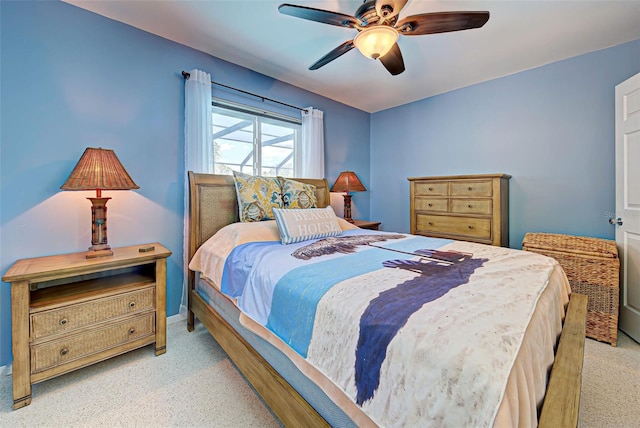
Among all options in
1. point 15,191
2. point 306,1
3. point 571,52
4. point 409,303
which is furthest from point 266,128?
point 571,52

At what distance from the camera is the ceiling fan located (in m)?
1.49

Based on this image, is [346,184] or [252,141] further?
[346,184]

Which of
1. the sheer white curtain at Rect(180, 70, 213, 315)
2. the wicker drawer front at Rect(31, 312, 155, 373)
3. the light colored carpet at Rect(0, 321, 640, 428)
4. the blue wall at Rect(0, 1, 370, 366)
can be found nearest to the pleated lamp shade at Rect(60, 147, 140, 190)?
the blue wall at Rect(0, 1, 370, 366)

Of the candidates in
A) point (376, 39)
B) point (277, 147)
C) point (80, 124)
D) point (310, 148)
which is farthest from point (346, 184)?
point (80, 124)

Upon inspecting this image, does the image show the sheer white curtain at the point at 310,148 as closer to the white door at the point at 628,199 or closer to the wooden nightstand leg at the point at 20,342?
the wooden nightstand leg at the point at 20,342

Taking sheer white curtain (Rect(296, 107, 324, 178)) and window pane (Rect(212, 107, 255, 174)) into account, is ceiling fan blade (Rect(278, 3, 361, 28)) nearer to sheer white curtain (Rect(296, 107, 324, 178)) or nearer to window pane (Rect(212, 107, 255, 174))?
window pane (Rect(212, 107, 255, 174))

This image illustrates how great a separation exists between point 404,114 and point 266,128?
220cm

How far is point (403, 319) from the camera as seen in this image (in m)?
0.82

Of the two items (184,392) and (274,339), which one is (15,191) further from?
(274,339)

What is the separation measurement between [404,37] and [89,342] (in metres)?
3.28

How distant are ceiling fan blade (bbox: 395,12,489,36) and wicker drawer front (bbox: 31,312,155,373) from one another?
2590 millimetres

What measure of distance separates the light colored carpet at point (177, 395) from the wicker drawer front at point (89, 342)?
185 millimetres

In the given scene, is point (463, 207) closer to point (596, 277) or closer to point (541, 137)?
point (541, 137)

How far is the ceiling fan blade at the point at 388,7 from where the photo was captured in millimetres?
1438
